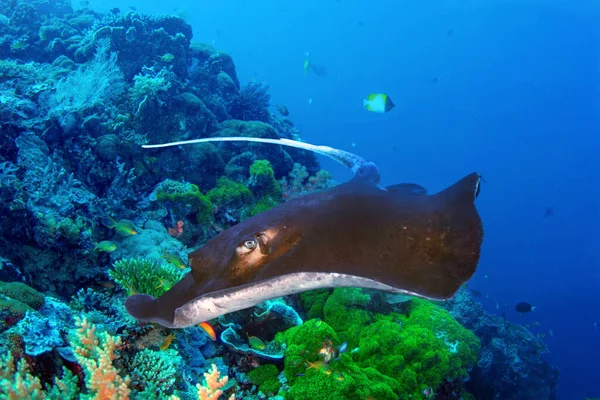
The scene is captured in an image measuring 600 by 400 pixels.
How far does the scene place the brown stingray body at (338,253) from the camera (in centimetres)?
172

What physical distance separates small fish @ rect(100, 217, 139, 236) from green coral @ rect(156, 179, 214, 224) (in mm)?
1047

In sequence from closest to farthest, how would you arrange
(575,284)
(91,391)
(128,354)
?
1. (91,391)
2. (128,354)
3. (575,284)

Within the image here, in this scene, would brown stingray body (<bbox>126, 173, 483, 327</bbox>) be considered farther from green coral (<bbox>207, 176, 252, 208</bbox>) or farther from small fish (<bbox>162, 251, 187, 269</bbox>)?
green coral (<bbox>207, 176, 252, 208</bbox>)

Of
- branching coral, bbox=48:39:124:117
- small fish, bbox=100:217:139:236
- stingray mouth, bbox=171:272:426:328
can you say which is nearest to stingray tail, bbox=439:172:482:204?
stingray mouth, bbox=171:272:426:328

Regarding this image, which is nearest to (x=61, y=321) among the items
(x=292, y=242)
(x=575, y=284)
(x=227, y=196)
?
(x=292, y=242)

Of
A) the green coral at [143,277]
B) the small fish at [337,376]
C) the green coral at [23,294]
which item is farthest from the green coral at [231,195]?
the small fish at [337,376]

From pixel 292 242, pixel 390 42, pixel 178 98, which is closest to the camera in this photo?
pixel 292 242

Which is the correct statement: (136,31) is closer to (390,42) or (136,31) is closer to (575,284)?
(575,284)

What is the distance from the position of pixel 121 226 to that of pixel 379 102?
27.4 feet

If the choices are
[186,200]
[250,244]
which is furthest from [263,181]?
Result: [250,244]

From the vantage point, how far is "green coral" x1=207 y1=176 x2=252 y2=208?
23.4ft

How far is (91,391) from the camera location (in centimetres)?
229

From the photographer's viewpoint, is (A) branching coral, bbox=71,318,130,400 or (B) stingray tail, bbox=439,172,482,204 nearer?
(B) stingray tail, bbox=439,172,482,204

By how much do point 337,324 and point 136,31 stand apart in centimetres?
1084
